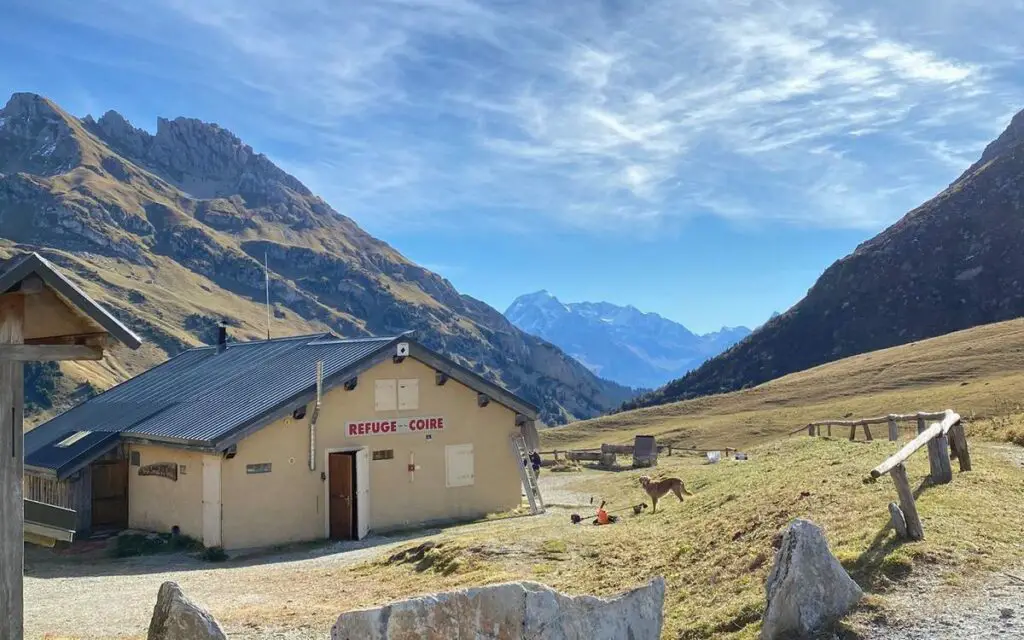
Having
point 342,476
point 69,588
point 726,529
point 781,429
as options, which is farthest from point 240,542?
point 781,429

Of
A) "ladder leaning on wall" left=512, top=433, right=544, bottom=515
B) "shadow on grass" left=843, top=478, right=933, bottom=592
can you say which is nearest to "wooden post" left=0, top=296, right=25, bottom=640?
"shadow on grass" left=843, top=478, right=933, bottom=592

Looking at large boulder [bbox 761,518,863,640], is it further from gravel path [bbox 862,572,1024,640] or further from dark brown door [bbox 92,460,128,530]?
dark brown door [bbox 92,460,128,530]

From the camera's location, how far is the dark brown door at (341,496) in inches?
974

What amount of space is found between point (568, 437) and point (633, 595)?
2493 inches

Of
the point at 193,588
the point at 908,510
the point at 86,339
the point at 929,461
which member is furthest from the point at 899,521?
the point at 193,588

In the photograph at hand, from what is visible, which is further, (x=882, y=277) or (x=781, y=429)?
(x=882, y=277)

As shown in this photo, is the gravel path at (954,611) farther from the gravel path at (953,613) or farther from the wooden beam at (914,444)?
the wooden beam at (914,444)

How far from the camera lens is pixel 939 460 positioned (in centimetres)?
1296

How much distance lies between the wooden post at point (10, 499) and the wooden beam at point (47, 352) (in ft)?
0.34

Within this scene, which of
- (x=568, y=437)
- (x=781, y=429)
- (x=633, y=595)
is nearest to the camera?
(x=633, y=595)

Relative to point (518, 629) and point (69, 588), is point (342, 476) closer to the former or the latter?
point (69, 588)

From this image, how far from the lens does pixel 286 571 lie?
18750 millimetres

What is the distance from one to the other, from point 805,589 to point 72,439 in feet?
84.0

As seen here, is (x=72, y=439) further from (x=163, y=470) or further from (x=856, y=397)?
(x=856, y=397)
